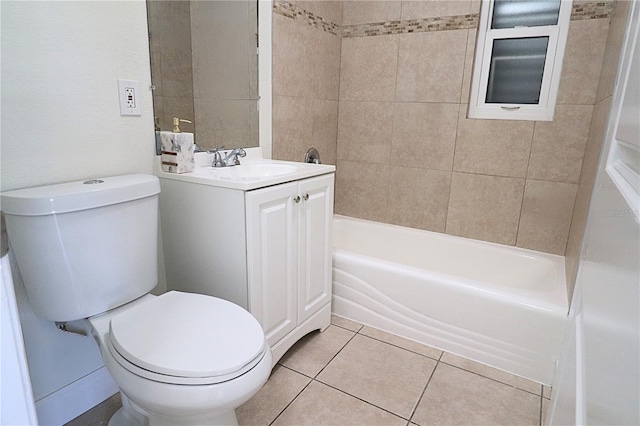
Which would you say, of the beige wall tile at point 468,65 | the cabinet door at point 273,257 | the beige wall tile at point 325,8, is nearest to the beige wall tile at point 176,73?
the cabinet door at point 273,257

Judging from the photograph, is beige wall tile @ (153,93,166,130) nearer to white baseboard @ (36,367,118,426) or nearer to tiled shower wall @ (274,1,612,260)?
tiled shower wall @ (274,1,612,260)

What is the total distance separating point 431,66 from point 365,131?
621mm

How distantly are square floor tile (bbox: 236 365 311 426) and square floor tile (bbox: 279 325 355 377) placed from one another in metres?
0.05

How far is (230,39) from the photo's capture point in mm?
1920

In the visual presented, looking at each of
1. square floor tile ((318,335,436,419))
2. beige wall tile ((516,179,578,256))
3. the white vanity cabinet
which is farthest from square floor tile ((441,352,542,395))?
beige wall tile ((516,179,578,256))

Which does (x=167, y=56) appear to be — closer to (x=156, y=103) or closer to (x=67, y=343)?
(x=156, y=103)

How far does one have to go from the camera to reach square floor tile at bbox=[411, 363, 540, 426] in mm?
1483

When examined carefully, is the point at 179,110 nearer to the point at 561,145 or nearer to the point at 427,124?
the point at 427,124

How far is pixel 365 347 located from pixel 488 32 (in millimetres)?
1983

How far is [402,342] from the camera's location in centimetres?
199

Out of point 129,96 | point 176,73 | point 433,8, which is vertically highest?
point 433,8

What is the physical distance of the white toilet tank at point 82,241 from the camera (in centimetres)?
112

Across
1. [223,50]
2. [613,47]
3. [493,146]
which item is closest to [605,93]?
[613,47]

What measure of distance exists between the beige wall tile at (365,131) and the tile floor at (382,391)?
1385 millimetres
